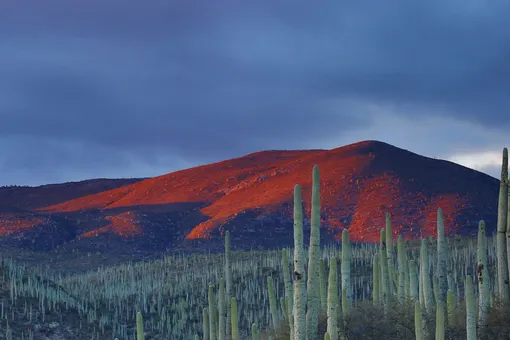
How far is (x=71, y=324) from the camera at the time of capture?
138 feet

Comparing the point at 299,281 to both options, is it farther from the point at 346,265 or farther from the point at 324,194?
the point at 324,194

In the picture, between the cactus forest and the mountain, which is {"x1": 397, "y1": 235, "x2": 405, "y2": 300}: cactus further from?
the mountain

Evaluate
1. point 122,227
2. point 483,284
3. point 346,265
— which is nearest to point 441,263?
point 346,265

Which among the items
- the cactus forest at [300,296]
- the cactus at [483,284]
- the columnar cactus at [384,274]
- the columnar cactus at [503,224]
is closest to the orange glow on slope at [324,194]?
the cactus forest at [300,296]

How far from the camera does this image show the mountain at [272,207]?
329 feet

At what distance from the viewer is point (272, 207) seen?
348ft

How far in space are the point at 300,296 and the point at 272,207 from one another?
292 feet

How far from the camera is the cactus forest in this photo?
19594 mm

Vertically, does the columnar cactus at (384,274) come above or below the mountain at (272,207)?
below

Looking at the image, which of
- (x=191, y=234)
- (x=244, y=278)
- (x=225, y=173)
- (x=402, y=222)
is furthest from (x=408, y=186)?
(x=244, y=278)

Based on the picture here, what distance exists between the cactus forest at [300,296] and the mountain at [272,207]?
21.3 m

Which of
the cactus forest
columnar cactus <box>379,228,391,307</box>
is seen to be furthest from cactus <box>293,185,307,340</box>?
columnar cactus <box>379,228,391,307</box>

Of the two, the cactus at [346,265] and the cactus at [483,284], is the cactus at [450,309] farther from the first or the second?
the cactus at [346,265]

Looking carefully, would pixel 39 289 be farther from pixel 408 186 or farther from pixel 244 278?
pixel 408 186
